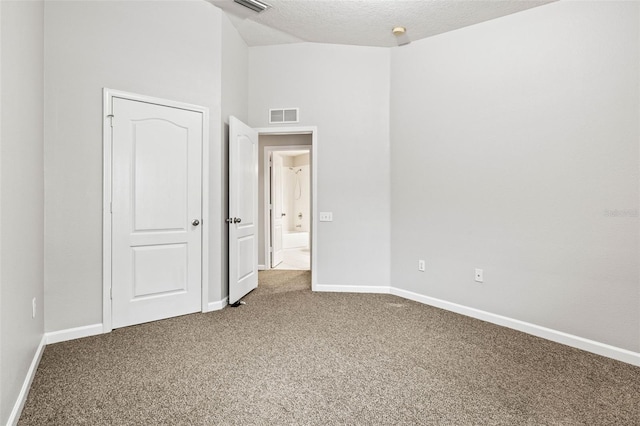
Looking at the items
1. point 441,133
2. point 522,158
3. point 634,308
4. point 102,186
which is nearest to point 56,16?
point 102,186

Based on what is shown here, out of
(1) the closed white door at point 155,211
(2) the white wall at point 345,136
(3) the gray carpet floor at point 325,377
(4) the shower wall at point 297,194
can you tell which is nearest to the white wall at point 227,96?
(1) the closed white door at point 155,211

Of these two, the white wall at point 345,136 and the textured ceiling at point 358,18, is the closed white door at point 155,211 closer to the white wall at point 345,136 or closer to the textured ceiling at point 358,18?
the textured ceiling at point 358,18

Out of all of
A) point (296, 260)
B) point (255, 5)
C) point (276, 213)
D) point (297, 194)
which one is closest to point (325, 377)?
point (255, 5)

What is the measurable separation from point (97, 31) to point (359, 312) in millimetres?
3465

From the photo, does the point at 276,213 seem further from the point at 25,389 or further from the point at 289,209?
the point at 289,209

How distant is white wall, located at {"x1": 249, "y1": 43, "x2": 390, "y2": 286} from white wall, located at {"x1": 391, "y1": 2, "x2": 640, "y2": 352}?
0.21m

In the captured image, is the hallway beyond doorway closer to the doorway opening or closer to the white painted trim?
the doorway opening

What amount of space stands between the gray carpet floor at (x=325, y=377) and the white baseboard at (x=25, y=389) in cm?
4

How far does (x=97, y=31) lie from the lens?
9.21 feet

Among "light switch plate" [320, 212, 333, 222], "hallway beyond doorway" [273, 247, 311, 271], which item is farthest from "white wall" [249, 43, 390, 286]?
"hallway beyond doorway" [273, 247, 311, 271]

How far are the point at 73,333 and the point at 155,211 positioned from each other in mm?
1173

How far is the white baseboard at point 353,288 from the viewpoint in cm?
415

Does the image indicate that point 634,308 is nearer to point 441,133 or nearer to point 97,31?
point 441,133

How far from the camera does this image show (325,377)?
2.14m
